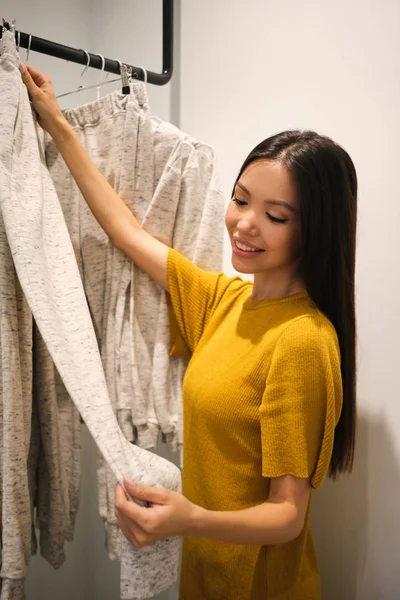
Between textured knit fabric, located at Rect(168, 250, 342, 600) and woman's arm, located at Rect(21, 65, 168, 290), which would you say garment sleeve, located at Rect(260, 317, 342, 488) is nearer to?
textured knit fabric, located at Rect(168, 250, 342, 600)

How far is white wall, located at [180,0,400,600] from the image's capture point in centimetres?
90

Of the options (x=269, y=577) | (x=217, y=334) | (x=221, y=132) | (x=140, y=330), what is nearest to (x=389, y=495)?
(x=269, y=577)

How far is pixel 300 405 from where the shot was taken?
0.68 meters

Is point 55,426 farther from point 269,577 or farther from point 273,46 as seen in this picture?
point 273,46

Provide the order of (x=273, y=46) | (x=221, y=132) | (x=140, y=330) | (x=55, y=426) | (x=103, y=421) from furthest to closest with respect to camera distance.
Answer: (x=221, y=132)
(x=273, y=46)
(x=140, y=330)
(x=55, y=426)
(x=103, y=421)

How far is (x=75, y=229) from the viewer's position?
866 millimetres

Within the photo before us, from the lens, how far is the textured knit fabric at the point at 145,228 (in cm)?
84

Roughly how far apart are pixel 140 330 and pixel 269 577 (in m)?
0.48

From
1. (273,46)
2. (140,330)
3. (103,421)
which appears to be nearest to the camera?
(103,421)

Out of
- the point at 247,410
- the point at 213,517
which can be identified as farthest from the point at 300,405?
the point at 213,517

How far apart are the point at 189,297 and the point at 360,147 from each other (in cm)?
44

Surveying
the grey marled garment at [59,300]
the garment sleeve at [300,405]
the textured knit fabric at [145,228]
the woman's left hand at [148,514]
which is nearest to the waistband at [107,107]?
the textured knit fabric at [145,228]

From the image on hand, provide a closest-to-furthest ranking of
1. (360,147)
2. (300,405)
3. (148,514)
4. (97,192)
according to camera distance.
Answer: (148,514) < (300,405) < (97,192) < (360,147)

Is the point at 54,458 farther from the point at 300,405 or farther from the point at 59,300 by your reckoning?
the point at 300,405
